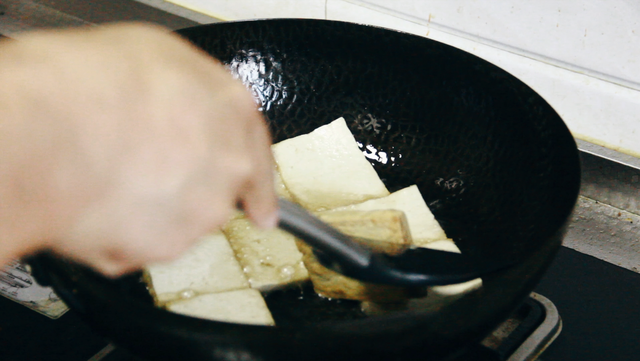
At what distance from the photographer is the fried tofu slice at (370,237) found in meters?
0.57

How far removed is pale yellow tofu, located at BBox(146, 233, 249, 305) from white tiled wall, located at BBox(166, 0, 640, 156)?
0.58 metres

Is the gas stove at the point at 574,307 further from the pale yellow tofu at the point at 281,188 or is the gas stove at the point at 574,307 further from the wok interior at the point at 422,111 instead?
the pale yellow tofu at the point at 281,188

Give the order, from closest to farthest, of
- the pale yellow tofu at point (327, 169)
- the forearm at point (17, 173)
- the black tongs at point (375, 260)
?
1. the forearm at point (17, 173)
2. the black tongs at point (375, 260)
3. the pale yellow tofu at point (327, 169)

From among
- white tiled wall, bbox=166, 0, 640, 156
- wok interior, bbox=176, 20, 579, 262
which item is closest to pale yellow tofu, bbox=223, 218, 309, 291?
wok interior, bbox=176, 20, 579, 262

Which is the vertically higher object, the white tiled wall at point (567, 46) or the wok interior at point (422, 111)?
the white tiled wall at point (567, 46)

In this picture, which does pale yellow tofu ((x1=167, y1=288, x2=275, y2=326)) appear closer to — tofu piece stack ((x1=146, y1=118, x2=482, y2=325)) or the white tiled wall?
tofu piece stack ((x1=146, y1=118, x2=482, y2=325))

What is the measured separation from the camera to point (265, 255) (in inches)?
27.3

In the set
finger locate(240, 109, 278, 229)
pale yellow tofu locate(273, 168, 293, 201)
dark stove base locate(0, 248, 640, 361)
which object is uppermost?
finger locate(240, 109, 278, 229)

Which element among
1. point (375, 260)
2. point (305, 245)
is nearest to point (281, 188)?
point (305, 245)

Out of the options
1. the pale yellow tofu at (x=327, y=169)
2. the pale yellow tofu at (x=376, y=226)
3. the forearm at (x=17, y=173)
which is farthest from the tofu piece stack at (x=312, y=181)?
the forearm at (x=17, y=173)

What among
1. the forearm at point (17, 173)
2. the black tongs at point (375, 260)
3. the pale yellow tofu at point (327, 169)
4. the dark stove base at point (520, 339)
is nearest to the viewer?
the forearm at point (17, 173)

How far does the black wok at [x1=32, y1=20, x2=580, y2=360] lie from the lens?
38 centimetres

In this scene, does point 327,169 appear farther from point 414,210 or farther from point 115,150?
point 115,150

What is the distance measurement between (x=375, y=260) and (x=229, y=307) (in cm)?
19
